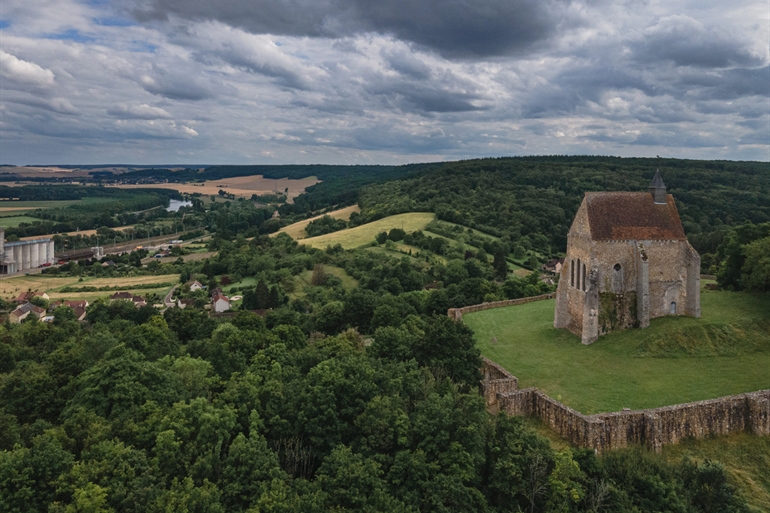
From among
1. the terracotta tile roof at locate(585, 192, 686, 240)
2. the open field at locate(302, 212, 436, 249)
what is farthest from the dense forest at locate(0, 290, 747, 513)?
the open field at locate(302, 212, 436, 249)

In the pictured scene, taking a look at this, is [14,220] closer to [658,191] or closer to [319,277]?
[319,277]

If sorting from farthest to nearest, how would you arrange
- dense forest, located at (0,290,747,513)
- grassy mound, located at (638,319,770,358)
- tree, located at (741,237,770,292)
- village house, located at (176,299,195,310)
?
village house, located at (176,299,195,310)
tree, located at (741,237,770,292)
grassy mound, located at (638,319,770,358)
dense forest, located at (0,290,747,513)

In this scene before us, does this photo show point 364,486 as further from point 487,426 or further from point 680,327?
point 680,327

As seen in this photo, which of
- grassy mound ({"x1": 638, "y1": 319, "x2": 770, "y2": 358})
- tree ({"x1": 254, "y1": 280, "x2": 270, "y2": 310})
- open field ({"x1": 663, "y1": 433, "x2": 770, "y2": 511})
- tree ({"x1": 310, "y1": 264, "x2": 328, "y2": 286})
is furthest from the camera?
tree ({"x1": 310, "y1": 264, "x2": 328, "y2": 286})

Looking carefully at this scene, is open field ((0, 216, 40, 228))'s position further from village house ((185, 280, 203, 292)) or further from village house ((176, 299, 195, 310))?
village house ((176, 299, 195, 310))

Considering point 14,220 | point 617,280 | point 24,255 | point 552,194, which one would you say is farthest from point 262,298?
point 14,220

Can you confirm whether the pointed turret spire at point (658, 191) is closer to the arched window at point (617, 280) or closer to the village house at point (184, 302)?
the arched window at point (617, 280)
